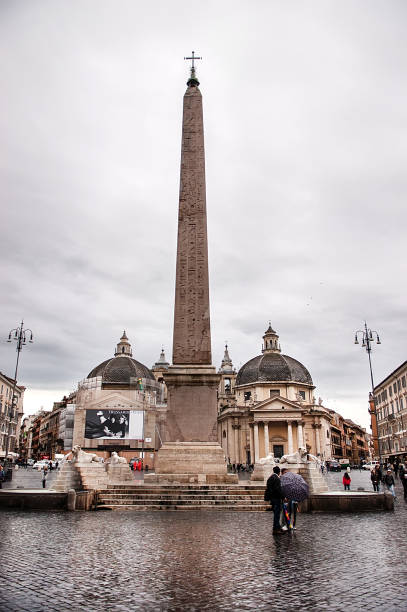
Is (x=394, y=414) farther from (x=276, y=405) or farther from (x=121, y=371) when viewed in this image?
(x=121, y=371)

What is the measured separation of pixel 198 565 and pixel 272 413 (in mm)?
58683

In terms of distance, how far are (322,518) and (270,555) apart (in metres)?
4.75

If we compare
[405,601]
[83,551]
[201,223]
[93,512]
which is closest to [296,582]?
[405,601]

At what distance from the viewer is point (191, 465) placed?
14.4 meters

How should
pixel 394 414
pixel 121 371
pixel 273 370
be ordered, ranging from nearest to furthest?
pixel 394 414 < pixel 273 370 < pixel 121 371

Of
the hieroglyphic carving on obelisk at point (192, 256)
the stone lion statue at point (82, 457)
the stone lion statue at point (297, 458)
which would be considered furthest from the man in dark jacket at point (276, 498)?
the stone lion statue at point (82, 457)

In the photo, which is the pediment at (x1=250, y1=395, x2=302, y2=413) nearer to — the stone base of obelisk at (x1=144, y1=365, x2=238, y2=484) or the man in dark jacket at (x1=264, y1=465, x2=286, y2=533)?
the stone base of obelisk at (x1=144, y1=365, x2=238, y2=484)

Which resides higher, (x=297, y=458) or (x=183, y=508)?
(x=297, y=458)

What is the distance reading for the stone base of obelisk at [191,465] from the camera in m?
14.2

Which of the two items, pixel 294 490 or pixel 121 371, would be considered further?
pixel 121 371

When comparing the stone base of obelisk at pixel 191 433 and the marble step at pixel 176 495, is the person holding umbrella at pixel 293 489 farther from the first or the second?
the stone base of obelisk at pixel 191 433

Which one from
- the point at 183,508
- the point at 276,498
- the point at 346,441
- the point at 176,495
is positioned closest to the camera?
the point at 276,498

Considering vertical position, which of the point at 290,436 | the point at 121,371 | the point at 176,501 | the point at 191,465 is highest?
the point at 121,371

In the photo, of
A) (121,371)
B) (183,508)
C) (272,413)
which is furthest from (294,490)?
(121,371)
